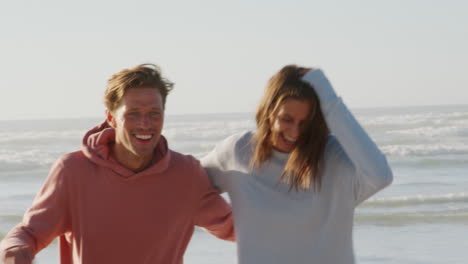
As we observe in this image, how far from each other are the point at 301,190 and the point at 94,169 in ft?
2.64

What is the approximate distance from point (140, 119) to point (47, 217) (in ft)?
1.66

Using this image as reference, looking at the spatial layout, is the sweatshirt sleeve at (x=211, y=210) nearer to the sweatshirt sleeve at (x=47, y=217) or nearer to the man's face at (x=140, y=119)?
the man's face at (x=140, y=119)

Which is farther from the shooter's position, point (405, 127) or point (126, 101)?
point (405, 127)

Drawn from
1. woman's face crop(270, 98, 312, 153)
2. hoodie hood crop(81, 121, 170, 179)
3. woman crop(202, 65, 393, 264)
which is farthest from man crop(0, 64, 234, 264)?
woman's face crop(270, 98, 312, 153)

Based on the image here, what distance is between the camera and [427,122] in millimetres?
25938

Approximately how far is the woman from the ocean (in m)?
3.89

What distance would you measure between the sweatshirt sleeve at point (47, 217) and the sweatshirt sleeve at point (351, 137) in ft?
3.34

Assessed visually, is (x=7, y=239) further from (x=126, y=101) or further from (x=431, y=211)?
(x=431, y=211)

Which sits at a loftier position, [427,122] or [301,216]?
[301,216]

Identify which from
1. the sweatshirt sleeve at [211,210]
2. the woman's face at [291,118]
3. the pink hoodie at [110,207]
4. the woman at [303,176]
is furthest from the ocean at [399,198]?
the woman's face at [291,118]

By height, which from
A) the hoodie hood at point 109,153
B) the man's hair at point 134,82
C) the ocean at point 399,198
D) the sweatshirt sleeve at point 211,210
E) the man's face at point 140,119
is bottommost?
the ocean at point 399,198

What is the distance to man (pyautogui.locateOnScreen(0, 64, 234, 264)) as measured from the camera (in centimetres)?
315

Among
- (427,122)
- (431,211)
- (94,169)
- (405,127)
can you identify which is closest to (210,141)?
(405,127)

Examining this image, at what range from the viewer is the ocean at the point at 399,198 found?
285 inches
